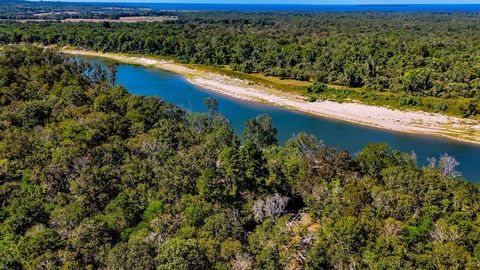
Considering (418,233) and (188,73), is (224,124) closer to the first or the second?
(418,233)

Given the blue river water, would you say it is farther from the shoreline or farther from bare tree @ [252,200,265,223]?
bare tree @ [252,200,265,223]

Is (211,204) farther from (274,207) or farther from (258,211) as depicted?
(274,207)

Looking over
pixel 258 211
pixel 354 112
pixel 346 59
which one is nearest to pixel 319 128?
pixel 354 112

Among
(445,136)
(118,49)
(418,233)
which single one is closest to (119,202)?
(418,233)

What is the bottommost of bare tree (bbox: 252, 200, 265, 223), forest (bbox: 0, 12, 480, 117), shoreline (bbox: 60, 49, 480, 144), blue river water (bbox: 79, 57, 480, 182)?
blue river water (bbox: 79, 57, 480, 182)

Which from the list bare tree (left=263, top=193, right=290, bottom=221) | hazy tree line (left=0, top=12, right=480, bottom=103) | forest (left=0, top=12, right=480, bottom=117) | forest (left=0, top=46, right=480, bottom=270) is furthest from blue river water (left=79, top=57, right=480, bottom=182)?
bare tree (left=263, top=193, right=290, bottom=221)
